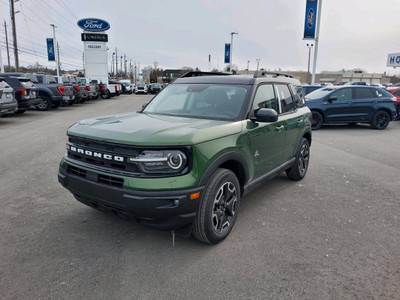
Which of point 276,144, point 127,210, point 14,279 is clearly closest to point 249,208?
point 276,144

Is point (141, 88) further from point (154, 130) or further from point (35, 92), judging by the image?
point (154, 130)

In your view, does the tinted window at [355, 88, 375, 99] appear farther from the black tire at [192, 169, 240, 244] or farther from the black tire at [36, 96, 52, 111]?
the black tire at [36, 96, 52, 111]

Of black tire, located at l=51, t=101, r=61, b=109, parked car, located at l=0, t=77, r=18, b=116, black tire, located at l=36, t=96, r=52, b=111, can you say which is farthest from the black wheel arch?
black tire, located at l=51, t=101, r=61, b=109

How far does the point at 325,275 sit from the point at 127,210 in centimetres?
194

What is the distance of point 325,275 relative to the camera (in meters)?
2.95

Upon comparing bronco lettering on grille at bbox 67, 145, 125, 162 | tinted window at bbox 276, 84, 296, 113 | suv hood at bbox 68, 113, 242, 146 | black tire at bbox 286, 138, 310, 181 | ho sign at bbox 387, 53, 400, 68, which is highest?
ho sign at bbox 387, 53, 400, 68

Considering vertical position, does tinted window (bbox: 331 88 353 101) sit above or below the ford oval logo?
below

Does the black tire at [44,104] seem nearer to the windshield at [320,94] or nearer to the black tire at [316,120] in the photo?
the windshield at [320,94]

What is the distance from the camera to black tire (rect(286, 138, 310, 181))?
18.0 feet

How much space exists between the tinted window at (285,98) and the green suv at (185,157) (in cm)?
29

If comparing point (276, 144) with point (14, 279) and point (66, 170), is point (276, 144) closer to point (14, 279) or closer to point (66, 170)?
point (66, 170)

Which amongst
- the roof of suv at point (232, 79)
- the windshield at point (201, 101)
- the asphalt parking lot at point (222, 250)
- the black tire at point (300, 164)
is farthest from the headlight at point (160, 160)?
the black tire at point (300, 164)

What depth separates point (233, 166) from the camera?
3703mm

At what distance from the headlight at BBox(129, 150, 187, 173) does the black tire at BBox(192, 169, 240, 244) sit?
0.44 meters
